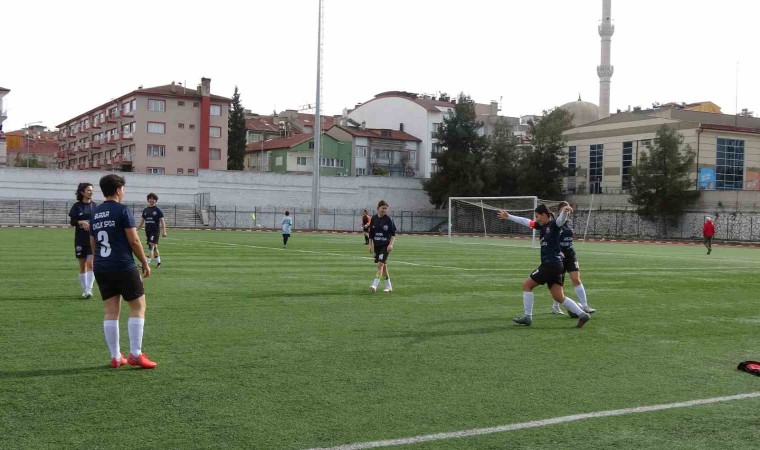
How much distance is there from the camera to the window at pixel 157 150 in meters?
86.9

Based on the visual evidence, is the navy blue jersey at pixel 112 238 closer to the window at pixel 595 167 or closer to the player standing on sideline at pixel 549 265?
the player standing on sideline at pixel 549 265

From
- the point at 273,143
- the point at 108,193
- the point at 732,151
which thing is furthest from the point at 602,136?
the point at 108,193

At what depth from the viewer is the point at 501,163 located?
3088 inches

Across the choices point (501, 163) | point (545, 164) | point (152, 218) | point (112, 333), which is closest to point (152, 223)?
point (152, 218)

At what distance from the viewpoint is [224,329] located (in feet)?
34.1

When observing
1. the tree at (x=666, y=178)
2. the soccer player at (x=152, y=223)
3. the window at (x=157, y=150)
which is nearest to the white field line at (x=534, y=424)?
the soccer player at (x=152, y=223)

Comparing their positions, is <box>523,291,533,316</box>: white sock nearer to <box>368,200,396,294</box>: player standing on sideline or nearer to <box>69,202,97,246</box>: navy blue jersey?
<box>368,200,396,294</box>: player standing on sideline

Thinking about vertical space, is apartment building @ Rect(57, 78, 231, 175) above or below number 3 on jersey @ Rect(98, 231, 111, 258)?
above

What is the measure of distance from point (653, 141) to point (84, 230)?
61520mm

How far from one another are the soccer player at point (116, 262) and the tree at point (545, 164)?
69140 millimetres

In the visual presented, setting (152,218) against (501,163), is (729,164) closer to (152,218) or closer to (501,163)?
(501,163)

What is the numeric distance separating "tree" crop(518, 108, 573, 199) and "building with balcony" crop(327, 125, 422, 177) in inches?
837

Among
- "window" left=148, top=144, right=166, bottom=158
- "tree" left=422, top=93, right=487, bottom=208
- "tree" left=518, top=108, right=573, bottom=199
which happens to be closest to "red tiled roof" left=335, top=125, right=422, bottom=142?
"tree" left=422, top=93, right=487, bottom=208

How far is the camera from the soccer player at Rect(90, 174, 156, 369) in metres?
7.74
